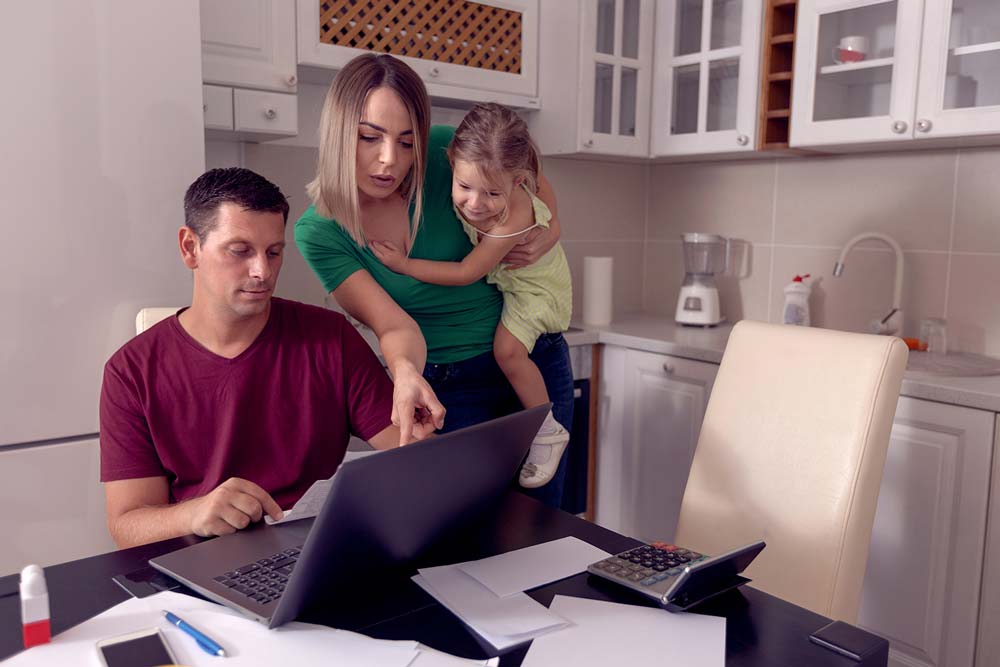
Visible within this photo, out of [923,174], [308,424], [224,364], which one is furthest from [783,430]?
[923,174]

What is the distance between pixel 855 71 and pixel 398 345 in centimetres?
171

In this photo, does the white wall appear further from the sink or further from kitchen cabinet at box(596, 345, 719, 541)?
the sink

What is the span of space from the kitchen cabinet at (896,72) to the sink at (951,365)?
A: 0.62 meters

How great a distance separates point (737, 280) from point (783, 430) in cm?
170

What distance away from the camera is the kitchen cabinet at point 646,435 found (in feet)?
8.48

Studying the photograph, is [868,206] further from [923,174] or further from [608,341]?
[608,341]

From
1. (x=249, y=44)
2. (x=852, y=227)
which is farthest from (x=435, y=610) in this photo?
(x=852, y=227)

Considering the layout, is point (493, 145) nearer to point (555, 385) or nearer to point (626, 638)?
point (555, 385)

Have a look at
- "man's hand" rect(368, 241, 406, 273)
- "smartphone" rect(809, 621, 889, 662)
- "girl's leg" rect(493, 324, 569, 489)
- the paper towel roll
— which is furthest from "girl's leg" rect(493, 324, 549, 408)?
the paper towel roll

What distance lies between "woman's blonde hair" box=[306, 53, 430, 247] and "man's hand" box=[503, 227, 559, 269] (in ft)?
1.13

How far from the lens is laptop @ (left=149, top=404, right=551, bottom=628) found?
2.66 feet

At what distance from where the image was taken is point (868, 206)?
267 centimetres

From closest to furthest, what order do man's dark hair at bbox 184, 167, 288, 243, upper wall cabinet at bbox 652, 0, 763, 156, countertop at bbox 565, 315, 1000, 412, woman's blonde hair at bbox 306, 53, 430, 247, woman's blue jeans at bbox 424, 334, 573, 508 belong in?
man's dark hair at bbox 184, 167, 288, 243 < woman's blonde hair at bbox 306, 53, 430, 247 < woman's blue jeans at bbox 424, 334, 573, 508 < countertop at bbox 565, 315, 1000, 412 < upper wall cabinet at bbox 652, 0, 763, 156

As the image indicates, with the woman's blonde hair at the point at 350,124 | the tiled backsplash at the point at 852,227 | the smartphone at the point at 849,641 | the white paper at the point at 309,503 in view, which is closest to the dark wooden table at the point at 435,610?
the smartphone at the point at 849,641
